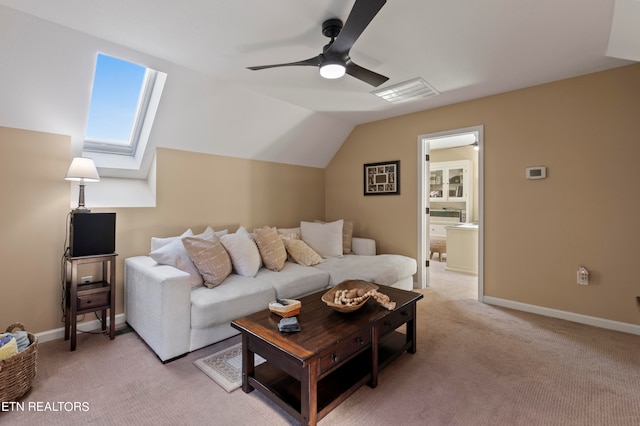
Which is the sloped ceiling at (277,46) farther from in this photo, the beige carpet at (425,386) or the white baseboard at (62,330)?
the beige carpet at (425,386)

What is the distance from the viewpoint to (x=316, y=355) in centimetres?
151

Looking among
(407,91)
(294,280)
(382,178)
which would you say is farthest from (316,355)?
(382,178)

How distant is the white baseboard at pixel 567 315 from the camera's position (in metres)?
2.79

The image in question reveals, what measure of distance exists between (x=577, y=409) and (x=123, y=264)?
12.4ft

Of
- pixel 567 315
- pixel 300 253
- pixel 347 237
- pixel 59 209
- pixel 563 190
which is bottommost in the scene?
pixel 567 315

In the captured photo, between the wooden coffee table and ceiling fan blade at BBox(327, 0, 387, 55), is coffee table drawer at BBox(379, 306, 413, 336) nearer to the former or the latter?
the wooden coffee table

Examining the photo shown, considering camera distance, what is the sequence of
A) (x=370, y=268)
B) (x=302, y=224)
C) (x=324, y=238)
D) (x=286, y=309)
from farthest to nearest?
1. (x=302, y=224)
2. (x=324, y=238)
3. (x=370, y=268)
4. (x=286, y=309)

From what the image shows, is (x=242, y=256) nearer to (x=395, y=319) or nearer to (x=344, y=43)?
(x=395, y=319)

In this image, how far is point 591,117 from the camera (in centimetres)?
294

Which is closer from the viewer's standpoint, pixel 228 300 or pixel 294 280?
pixel 228 300

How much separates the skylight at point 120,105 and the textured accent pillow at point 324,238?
2254 mm

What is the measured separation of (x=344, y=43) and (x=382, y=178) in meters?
2.84

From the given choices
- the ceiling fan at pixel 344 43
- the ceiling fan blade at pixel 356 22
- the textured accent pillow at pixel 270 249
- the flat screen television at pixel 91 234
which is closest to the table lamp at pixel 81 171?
the flat screen television at pixel 91 234

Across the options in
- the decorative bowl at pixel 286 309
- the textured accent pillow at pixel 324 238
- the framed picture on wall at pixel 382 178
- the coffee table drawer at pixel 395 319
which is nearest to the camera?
the decorative bowl at pixel 286 309
